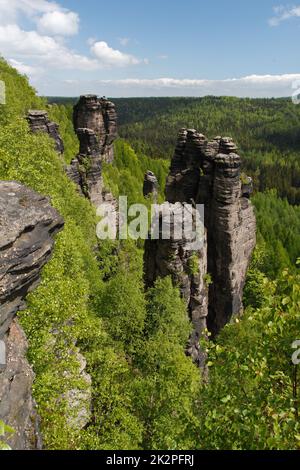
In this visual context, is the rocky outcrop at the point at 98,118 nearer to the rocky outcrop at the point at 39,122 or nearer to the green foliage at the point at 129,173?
the green foliage at the point at 129,173

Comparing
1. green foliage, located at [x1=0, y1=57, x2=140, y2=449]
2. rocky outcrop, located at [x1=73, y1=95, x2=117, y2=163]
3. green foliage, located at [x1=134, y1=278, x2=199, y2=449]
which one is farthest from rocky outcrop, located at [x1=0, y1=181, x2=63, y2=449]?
rocky outcrop, located at [x1=73, y1=95, x2=117, y2=163]

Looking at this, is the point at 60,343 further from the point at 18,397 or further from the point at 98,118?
the point at 98,118

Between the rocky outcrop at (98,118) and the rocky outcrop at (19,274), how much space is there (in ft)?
199

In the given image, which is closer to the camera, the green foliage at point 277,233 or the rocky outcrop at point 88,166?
the rocky outcrop at point 88,166

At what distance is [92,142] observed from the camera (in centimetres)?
6012

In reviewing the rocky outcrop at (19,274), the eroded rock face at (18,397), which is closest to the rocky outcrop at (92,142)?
the rocky outcrop at (19,274)

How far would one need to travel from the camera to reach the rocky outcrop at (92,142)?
59.8m

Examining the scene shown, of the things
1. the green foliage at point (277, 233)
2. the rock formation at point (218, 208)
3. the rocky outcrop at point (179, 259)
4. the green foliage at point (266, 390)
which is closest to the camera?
the green foliage at point (266, 390)

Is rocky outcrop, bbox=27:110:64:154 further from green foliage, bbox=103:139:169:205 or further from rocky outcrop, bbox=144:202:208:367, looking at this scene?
rocky outcrop, bbox=144:202:208:367

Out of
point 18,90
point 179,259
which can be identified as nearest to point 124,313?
point 179,259

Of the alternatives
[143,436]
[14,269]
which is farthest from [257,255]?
[14,269]

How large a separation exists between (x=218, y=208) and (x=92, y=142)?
2742 centimetres

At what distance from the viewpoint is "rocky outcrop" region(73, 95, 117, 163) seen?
251ft

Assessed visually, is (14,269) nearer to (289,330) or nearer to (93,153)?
(289,330)
